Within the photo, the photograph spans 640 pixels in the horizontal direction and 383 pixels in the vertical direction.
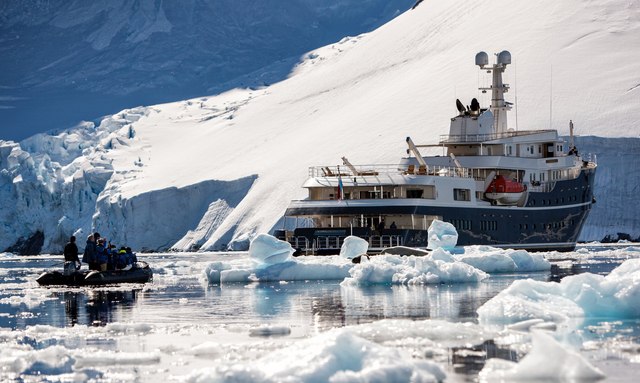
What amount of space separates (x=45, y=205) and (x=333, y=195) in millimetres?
44895

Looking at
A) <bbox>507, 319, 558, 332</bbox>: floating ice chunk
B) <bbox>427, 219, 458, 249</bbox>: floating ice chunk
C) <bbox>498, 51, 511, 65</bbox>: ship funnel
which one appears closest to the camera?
<bbox>507, 319, 558, 332</bbox>: floating ice chunk

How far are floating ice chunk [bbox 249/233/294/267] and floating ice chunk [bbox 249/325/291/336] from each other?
15476 mm

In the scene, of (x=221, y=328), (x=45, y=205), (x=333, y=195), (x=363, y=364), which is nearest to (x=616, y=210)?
(x=333, y=195)

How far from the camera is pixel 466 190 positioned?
197 ft

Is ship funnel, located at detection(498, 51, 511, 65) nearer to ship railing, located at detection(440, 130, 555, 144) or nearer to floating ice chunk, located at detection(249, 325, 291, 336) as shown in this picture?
ship railing, located at detection(440, 130, 555, 144)

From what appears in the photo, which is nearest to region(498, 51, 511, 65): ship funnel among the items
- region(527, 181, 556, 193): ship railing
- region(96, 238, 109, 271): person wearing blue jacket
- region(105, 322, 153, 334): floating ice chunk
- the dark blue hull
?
the dark blue hull

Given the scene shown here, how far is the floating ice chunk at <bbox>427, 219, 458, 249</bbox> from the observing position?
4422cm

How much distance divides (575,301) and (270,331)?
18.0 feet

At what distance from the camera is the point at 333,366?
15.0 meters

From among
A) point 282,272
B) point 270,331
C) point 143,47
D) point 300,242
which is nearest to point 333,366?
point 270,331

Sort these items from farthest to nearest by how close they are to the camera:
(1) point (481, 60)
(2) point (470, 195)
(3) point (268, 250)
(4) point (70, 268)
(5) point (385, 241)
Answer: (1) point (481, 60)
(2) point (470, 195)
(5) point (385, 241)
(3) point (268, 250)
(4) point (70, 268)

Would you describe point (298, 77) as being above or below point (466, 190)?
above

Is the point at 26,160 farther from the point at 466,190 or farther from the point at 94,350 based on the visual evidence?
the point at 94,350

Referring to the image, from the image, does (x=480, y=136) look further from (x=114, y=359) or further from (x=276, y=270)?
(x=114, y=359)
